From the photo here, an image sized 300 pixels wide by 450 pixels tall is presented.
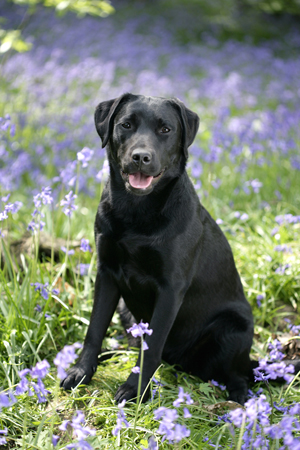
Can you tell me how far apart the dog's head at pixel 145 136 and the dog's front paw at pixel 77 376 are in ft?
3.39

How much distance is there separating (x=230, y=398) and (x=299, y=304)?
3.50 feet

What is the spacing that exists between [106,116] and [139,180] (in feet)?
1.67

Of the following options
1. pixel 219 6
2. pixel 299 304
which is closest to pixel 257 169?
pixel 299 304

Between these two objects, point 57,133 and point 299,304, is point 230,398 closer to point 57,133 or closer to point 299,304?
point 299,304

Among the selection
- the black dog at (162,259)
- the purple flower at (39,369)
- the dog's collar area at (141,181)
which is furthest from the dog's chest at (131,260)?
the purple flower at (39,369)

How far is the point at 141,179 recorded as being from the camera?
2.24m

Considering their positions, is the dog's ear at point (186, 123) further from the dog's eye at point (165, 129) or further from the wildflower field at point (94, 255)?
the wildflower field at point (94, 255)

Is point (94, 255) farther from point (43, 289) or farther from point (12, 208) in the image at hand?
point (12, 208)

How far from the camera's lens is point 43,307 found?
2803mm

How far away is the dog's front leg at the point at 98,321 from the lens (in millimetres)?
2402

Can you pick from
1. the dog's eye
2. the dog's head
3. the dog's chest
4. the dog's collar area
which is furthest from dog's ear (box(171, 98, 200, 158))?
the dog's chest

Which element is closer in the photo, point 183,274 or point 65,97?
point 183,274

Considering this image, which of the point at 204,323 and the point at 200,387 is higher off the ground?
the point at 204,323

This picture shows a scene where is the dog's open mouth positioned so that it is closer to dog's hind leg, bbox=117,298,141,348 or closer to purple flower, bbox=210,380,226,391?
dog's hind leg, bbox=117,298,141,348
